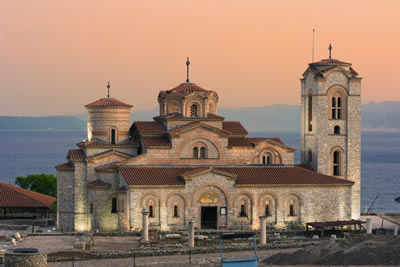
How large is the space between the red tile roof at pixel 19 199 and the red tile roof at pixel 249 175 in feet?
26.4

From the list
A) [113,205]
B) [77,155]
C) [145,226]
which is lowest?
[145,226]

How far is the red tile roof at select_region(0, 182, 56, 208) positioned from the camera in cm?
5344

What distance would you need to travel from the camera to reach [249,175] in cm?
5144

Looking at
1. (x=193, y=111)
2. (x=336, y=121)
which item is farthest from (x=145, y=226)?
(x=336, y=121)

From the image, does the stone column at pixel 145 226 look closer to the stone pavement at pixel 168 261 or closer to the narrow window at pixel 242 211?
the stone pavement at pixel 168 261

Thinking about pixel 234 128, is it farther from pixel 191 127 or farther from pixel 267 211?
pixel 267 211

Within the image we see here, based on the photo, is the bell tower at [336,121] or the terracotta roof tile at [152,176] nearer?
the terracotta roof tile at [152,176]

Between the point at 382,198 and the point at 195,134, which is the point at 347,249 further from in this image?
the point at 382,198

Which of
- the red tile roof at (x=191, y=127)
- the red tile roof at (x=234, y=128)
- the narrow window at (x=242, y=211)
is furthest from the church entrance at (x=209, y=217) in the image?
the red tile roof at (x=234, y=128)

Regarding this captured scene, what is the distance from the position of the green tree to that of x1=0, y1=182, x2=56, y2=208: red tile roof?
827 inches

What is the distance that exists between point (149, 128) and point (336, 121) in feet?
44.8

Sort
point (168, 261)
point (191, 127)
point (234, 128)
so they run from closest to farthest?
point (168, 261)
point (191, 127)
point (234, 128)

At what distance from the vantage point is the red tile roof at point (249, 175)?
49.3m

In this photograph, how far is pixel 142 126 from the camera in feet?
176
